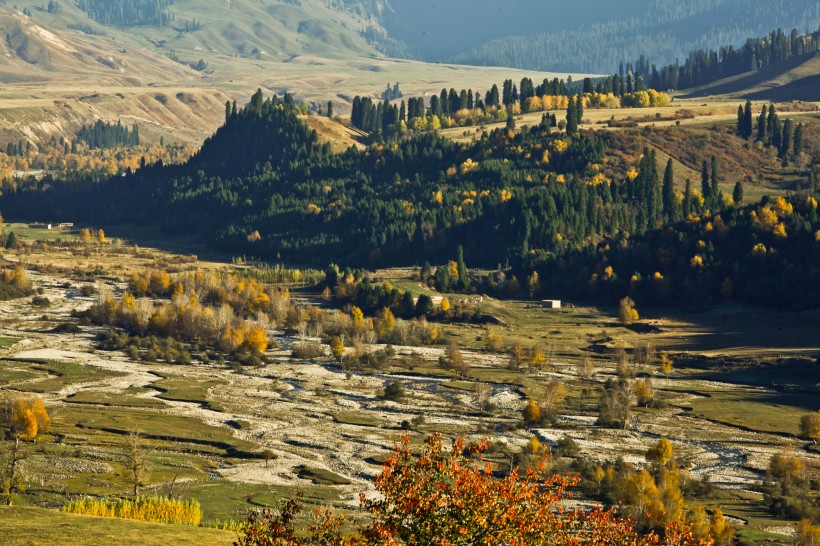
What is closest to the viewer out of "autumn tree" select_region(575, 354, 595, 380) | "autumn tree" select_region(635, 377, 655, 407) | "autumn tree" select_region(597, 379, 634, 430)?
"autumn tree" select_region(597, 379, 634, 430)

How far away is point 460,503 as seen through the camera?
161 ft

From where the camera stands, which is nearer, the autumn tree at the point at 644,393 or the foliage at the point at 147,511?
the foliage at the point at 147,511

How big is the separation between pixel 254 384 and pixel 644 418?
55.8m

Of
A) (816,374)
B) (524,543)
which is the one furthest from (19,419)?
(816,374)

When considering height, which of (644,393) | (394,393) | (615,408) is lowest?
(394,393)

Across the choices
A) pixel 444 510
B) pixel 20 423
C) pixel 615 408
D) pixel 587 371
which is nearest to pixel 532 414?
pixel 615 408

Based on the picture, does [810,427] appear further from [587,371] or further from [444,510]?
[444,510]

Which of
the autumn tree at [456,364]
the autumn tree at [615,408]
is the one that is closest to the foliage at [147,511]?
the autumn tree at [615,408]

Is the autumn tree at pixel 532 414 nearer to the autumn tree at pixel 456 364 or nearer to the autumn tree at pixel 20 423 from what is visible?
the autumn tree at pixel 456 364

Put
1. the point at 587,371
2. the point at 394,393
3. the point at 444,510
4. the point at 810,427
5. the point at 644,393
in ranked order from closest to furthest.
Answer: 1. the point at 444,510
2. the point at 810,427
3. the point at 644,393
4. the point at 394,393
5. the point at 587,371

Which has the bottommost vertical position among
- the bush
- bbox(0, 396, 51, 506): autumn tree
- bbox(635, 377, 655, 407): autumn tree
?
bbox(0, 396, 51, 506): autumn tree

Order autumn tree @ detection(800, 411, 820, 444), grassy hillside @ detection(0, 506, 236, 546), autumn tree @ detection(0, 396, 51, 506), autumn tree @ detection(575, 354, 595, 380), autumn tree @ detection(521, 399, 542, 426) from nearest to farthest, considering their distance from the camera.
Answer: grassy hillside @ detection(0, 506, 236, 546) → autumn tree @ detection(0, 396, 51, 506) → autumn tree @ detection(800, 411, 820, 444) → autumn tree @ detection(521, 399, 542, 426) → autumn tree @ detection(575, 354, 595, 380)

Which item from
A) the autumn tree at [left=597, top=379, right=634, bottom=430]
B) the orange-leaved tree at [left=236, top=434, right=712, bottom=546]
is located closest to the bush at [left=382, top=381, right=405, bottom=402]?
the autumn tree at [left=597, top=379, right=634, bottom=430]

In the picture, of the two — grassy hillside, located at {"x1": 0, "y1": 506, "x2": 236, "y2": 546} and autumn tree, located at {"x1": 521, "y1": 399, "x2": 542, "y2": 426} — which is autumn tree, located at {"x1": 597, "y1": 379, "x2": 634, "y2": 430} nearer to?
autumn tree, located at {"x1": 521, "y1": 399, "x2": 542, "y2": 426}
